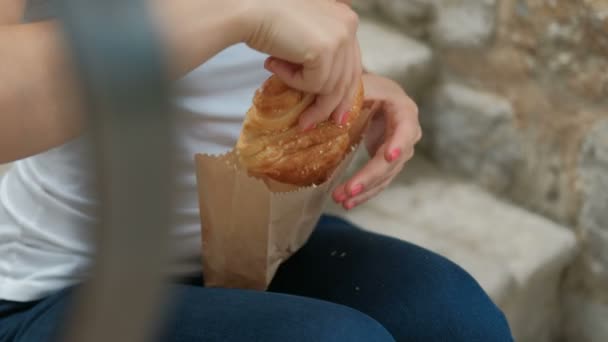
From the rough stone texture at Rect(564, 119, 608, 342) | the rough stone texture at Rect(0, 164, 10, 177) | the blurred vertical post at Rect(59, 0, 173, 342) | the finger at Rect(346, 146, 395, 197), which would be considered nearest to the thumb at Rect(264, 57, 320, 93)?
the finger at Rect(346, 146, 395, 197)

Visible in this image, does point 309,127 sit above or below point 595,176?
above

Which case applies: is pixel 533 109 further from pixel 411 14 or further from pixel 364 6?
pixel 364 6

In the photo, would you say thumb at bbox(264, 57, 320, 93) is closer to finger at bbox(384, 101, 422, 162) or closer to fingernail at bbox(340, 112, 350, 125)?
fingernail at bbox(340, 112, 350, 125)

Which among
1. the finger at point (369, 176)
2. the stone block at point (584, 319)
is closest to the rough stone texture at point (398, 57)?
the stone block at point (584, 319)

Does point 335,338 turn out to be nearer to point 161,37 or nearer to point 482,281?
point 161,37

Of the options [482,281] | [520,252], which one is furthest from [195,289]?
[520,252]

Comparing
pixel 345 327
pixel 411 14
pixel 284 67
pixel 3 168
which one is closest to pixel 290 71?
pixel 284 67

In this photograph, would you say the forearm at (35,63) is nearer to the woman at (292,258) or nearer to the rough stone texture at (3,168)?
the woman at (292,258)
